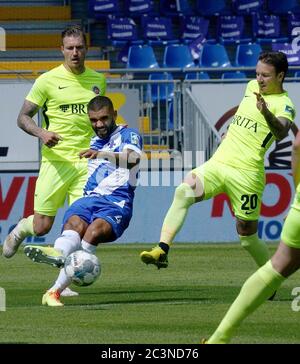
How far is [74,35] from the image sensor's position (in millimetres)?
12844

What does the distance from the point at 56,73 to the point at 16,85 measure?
240 inches

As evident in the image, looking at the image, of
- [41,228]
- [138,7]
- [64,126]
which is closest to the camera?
[64,126]

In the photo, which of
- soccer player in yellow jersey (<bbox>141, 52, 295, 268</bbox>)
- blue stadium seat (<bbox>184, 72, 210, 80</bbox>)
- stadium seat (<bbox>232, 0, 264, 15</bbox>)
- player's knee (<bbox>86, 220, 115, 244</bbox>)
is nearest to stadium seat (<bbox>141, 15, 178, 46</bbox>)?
→ stadium seat (<bbox>232, 0, 264, 15</bbox>)

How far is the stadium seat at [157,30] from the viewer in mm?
27047

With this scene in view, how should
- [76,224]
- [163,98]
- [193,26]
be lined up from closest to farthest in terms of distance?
[76,224], [163,98], [193,26]

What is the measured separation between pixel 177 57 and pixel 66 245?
49.3ft

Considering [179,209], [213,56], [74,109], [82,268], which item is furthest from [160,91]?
[82,268]

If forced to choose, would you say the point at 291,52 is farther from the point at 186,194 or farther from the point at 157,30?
the point at 186,194

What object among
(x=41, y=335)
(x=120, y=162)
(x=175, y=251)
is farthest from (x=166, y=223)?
(x=175, y=251)

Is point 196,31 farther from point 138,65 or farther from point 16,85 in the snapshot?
point 16,85

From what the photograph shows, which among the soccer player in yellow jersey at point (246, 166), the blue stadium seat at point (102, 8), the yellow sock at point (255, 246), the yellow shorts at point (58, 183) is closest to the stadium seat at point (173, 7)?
the blue stadium seat at point (102, 8)

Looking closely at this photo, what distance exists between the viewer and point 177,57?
25828 mm

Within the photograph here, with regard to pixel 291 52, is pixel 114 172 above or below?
above
